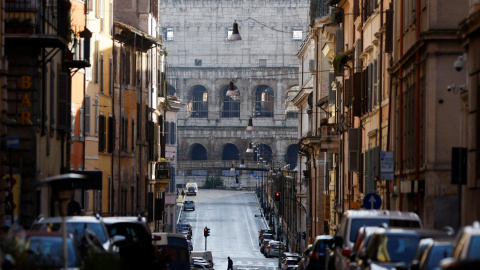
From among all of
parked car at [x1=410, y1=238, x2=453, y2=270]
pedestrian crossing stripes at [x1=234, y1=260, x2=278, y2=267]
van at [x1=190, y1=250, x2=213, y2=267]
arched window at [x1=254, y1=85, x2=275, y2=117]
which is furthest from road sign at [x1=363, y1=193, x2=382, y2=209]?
arched window at [x1=254, y1=85, x2=275, y2=117]

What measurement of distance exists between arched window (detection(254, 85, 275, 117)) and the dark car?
450 feet

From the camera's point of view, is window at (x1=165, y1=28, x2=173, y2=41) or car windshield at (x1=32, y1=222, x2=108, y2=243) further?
window at (x1=165, y1=28, x2=173, y2=41)

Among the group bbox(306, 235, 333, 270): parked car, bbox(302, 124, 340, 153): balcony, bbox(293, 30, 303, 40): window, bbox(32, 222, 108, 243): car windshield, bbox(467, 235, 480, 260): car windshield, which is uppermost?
bbox(293, 30, 303, 40): window

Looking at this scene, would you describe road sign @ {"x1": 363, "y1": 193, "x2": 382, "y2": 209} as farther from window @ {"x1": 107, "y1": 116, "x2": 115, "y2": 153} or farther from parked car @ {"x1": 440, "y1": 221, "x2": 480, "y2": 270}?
window @ {"x1": 107, "y1": 116, "x2": 115, "y2": 153}

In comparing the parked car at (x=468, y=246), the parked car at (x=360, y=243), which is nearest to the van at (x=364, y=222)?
the parked car at (x=360, y=243)

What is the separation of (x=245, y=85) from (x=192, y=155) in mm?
11333

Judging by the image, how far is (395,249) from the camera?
20078 millimetres

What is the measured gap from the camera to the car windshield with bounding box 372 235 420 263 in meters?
20.0

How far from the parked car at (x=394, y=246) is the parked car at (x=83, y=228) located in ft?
15.0

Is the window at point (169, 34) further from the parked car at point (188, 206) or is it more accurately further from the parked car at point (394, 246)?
the parked car at point (394, 246)

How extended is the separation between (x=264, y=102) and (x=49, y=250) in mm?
148090

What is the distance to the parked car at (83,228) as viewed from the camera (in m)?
22.0

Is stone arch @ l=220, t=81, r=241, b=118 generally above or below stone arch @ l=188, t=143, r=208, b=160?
above

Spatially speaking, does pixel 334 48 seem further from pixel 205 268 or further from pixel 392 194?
pixel 392 194
